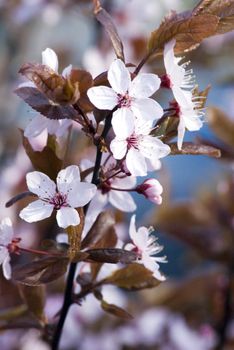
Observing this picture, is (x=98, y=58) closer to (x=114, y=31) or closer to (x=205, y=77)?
(x=114, y=31)

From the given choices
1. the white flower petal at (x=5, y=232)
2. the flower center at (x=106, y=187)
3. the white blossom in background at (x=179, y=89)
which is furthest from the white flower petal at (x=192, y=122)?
the white flower petal at (x=5, y=232)

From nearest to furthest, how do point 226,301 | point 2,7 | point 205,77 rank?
point 226,301 → point 2,7 → point 205,77

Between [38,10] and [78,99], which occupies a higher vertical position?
[78,99]

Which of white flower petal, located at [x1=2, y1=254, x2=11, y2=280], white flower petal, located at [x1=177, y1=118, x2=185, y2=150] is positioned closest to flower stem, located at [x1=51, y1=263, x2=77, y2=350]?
white flower petal, located at [x1=2, y1=254, x2=11, y2=280]

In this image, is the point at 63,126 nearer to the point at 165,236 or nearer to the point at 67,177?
the point at 67,177

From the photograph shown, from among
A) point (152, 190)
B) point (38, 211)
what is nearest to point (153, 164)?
point (152, 190)

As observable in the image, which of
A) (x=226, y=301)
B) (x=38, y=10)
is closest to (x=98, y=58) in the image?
(x=38, y=10)

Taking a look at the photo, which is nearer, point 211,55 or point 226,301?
point 226,301
